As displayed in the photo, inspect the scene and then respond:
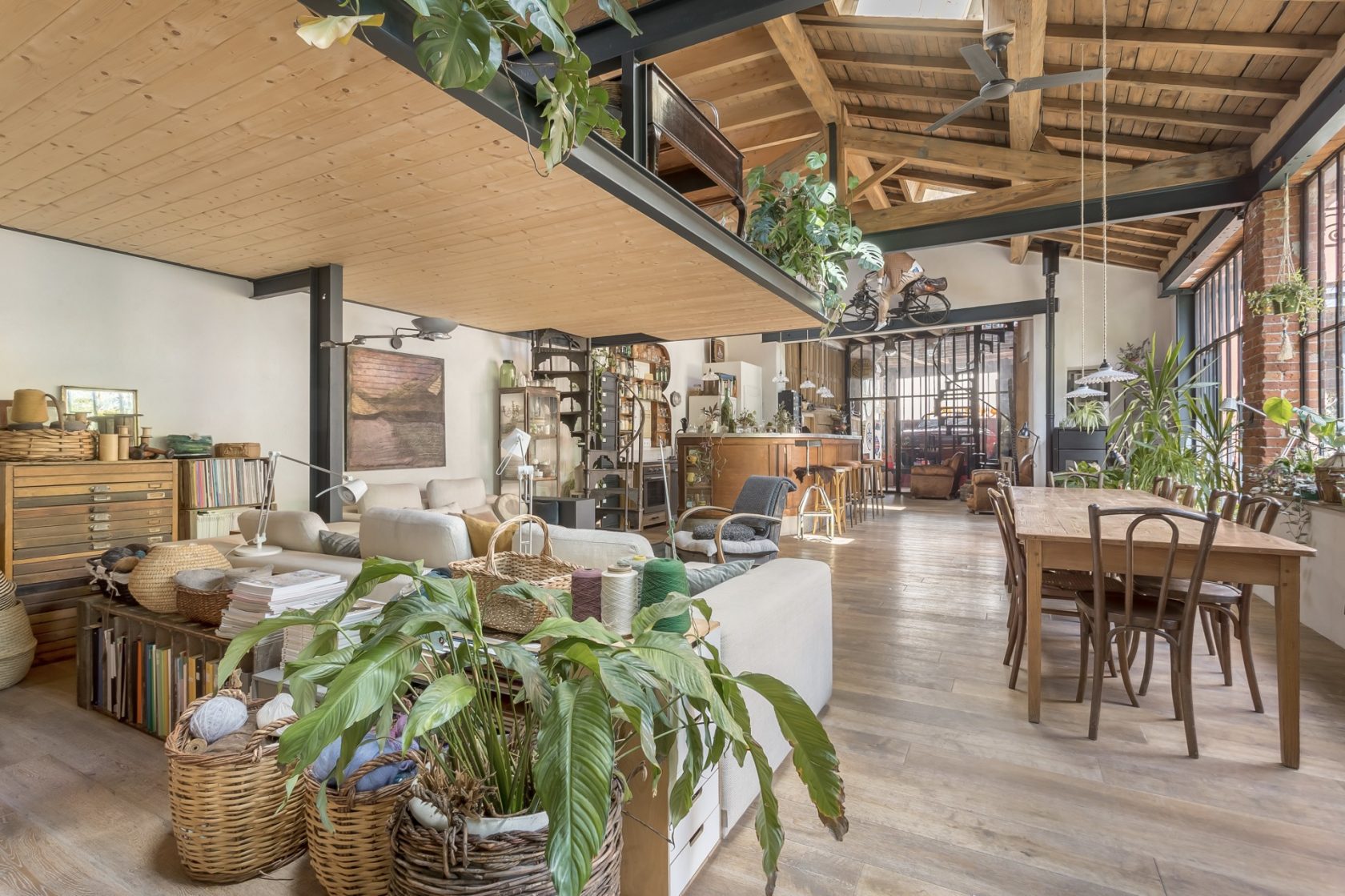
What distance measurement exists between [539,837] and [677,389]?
9555mm

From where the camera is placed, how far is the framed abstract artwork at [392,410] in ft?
18.4

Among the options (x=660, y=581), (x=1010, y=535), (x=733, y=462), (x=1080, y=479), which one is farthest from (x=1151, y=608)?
(x=733, y=462)

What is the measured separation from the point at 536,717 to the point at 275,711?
47.5 inches

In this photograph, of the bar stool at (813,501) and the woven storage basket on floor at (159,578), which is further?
the bar stool at (813,501)

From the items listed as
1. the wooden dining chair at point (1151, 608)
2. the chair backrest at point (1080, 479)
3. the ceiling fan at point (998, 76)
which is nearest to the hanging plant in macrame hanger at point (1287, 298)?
the chair backrest at point (1080, 479)

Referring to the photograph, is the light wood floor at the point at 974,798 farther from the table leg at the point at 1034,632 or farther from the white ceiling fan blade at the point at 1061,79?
the white ceiling fan blade at the point at 1061,79

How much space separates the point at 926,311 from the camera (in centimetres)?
1128

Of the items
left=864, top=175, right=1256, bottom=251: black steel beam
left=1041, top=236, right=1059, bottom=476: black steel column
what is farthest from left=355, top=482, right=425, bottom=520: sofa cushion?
left=1041, top=236, right=1059, bottom=476: black steel column

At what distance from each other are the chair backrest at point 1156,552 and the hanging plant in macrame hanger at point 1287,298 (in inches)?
145

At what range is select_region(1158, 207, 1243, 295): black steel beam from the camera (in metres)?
6.05

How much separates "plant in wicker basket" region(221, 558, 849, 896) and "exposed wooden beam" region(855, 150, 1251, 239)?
21.6 feet

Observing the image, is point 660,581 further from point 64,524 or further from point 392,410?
point 392,410

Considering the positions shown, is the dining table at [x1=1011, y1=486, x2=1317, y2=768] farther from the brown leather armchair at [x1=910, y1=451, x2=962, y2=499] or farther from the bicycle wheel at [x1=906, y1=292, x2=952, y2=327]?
the brown leather armchair at [x1=910, y1=451, x2=962, y2=499]

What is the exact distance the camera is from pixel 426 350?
6.30m
